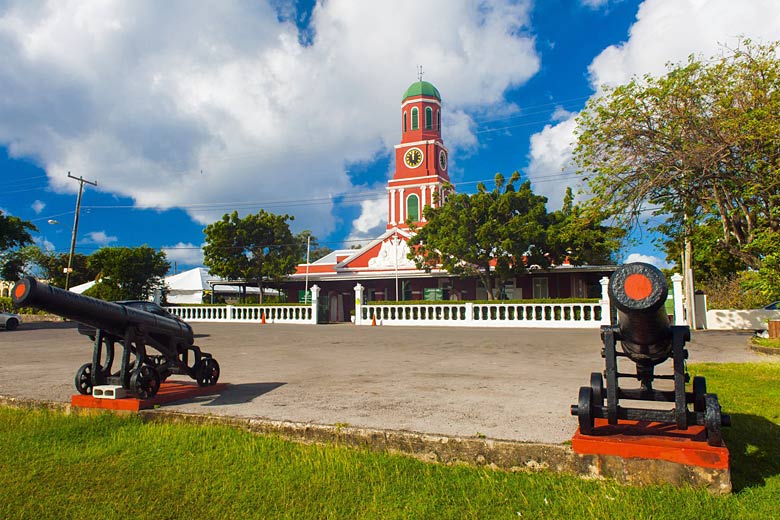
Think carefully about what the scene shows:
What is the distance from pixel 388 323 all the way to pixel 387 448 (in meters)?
20.7

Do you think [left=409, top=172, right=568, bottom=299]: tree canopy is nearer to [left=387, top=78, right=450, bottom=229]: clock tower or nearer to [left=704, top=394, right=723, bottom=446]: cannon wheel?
[left=387, top=78, right=450, bottom=229]: clock tower

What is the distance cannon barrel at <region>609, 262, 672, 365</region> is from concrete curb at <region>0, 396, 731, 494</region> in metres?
0.77

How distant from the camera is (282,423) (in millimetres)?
4527

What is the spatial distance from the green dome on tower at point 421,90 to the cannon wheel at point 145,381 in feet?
134

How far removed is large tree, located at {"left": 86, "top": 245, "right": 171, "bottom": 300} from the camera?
34469 mm

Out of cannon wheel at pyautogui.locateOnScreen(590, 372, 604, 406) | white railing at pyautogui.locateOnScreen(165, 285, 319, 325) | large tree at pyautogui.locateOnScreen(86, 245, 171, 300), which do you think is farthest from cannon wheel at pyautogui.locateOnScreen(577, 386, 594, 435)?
large tree at pyautogui.locateOnScreen(86, 245, 171, 300)

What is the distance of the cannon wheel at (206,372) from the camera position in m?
6.35

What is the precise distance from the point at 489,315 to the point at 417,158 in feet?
73.7

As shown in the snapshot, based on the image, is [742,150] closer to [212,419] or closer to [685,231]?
[685,231]

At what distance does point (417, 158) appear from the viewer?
1676 inches

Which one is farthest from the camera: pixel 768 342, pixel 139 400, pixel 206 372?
pixel 768 342

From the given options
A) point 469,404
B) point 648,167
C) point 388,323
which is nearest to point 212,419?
point 469,404

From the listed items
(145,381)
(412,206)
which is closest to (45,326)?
(145,381)

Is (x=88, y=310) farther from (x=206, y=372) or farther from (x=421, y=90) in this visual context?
(x=421, y=90)
